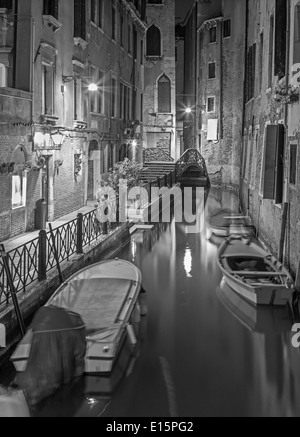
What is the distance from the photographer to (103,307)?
889 cm

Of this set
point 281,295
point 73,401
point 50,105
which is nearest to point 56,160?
point 50,105

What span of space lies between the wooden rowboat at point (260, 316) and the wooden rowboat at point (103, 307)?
72.8 inches

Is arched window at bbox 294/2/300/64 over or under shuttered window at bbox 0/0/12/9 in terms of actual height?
under

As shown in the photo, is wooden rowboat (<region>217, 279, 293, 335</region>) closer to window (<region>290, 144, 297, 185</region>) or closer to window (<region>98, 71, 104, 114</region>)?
window (<region>290, 144, 297, 185</region>)

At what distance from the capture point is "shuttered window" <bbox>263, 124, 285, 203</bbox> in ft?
42.5

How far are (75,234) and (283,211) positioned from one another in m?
4.44

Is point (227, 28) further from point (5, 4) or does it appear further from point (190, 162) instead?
point (5, 4)

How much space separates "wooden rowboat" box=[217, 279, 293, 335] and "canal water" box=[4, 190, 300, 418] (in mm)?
17

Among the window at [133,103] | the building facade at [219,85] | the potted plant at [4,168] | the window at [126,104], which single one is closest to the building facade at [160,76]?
the building facade at [219,85]

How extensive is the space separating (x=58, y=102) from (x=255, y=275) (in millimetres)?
8297

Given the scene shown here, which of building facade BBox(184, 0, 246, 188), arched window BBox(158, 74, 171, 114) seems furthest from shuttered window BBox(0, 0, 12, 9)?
arched window BBox(158, 74, 171, 114)
